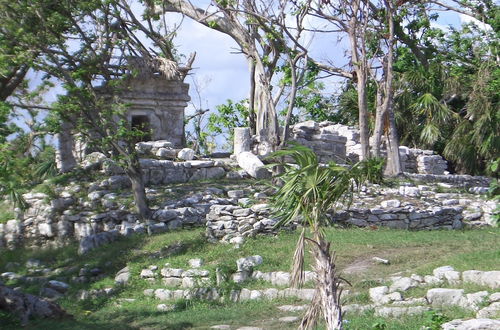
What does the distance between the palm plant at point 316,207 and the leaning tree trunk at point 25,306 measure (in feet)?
12.5

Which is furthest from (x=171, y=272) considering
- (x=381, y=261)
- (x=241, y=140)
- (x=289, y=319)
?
(x=241, y=140)

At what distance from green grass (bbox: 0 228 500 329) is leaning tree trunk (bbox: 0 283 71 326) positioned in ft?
0.41

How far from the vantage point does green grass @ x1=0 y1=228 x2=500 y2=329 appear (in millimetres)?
9617

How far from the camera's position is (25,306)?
9.88 m

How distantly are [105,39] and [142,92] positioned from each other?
325 cm

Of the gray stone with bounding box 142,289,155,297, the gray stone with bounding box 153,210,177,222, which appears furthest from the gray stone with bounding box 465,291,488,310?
the gray stone with bounding box 153,210,177,222

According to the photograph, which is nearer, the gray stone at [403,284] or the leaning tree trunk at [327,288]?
the leaning tree trunk at [327,288]

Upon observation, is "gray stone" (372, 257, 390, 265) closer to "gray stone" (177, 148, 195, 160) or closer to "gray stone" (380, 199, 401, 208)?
"gray stone" (380, 199, 401, 208)

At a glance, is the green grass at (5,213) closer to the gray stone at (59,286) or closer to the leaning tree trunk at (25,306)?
the gray stone at (59,286)

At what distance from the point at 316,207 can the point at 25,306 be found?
172 inches

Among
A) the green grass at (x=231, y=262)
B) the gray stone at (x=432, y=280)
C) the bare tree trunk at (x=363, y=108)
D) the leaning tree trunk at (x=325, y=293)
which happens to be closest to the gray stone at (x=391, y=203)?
the green grass at (x=231, y=262)

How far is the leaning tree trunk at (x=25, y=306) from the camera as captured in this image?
9773 mm

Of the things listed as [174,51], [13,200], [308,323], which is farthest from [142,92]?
[308,323]

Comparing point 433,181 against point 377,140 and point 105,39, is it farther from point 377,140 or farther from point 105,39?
point 105,39
